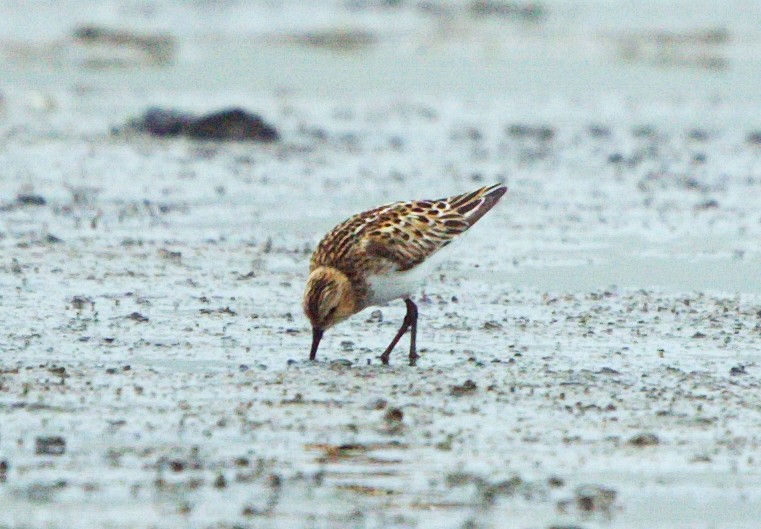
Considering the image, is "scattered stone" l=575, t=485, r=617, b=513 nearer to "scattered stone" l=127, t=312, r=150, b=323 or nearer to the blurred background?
"scattered stone" l=127, t=312, r=150, b=323

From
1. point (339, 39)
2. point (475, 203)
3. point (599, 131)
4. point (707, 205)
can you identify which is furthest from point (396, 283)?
point (339, 39)

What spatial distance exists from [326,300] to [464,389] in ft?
3.09

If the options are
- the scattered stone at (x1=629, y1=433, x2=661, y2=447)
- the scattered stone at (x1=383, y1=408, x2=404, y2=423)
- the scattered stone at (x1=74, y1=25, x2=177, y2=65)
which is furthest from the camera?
the scattered stone at (x1=74, y1=25, x2=177, y2=65)

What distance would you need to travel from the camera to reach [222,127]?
16.9m

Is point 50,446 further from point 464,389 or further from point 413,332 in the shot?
point 413,332

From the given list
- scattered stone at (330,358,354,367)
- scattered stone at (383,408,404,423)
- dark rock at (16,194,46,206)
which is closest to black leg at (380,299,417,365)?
scattered stone at (330,358,354,367)

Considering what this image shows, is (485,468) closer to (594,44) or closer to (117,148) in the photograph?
(117,148)

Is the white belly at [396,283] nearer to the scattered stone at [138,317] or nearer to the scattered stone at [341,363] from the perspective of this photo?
the scattered stone at [341,363]

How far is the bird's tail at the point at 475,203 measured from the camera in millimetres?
8969

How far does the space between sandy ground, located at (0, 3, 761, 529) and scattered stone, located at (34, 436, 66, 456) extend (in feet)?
0.05

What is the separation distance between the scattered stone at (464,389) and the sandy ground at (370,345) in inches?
0.7

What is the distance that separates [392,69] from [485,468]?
20.1 m

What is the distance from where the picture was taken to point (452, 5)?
3500 centimetres

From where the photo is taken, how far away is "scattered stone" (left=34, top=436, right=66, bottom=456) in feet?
20.0
